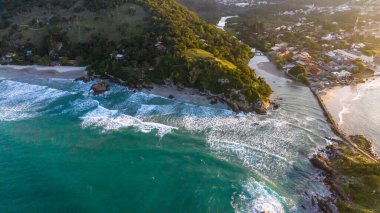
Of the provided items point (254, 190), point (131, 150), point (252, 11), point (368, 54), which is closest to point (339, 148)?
point (254, 190)

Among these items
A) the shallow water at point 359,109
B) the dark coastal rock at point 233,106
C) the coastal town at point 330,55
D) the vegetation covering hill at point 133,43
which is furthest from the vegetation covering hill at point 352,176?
the coastal town at point 330,55

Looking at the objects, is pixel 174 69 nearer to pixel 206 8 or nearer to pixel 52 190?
pixel 52 190

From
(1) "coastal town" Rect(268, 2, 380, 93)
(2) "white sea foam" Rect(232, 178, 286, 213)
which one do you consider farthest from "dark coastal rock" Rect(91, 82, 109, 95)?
(1) "coastal town" Rect(268, 2, 380, 93)

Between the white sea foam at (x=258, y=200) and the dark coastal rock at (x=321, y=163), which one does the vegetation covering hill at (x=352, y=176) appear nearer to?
the dark coastal rock at (x=321, y=163)

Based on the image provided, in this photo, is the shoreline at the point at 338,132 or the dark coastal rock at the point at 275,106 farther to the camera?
the dark coastal rock at the point at 275,106

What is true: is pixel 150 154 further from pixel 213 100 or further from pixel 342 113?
pixel 342 113

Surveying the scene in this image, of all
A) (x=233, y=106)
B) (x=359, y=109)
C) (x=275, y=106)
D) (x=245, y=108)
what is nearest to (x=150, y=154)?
(x=233, y=106)
